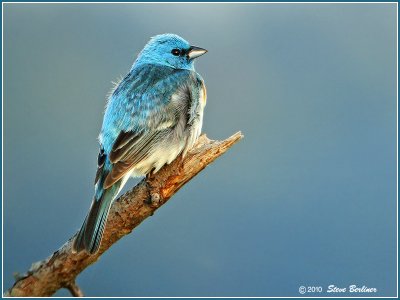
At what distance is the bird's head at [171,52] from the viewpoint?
212 inches

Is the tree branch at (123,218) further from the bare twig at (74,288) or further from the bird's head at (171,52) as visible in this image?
the bird's head at (171,52)

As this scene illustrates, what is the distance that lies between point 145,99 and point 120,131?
392 millimetres

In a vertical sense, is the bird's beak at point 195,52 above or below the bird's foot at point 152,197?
above

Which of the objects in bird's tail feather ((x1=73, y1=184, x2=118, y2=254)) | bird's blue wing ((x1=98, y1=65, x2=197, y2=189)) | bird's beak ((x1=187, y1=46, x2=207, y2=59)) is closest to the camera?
bird's tail feather ((x1=73, y1=184, x2=118, y2=254))

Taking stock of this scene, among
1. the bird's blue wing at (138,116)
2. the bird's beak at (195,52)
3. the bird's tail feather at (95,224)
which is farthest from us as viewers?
the bird's beak at (195,52)

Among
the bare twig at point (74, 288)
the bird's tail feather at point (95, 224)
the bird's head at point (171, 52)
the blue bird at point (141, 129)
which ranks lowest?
the bare twig at point (74, 288)

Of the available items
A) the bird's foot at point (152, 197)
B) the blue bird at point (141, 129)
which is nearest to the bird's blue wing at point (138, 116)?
the blue bird at point (141, 129)

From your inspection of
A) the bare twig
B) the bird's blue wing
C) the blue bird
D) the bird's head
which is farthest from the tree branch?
the bird's head

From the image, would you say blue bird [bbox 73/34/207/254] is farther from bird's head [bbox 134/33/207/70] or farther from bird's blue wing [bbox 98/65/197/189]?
bird's head [bbox 134/33/207/70]

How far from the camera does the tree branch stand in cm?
418

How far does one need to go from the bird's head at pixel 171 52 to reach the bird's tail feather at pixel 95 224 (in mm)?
1670

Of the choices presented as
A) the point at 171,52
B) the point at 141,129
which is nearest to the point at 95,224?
the point at 141,129

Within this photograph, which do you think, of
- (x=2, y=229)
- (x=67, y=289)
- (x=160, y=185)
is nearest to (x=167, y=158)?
(x=160, y=185)

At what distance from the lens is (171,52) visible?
5.41 m
